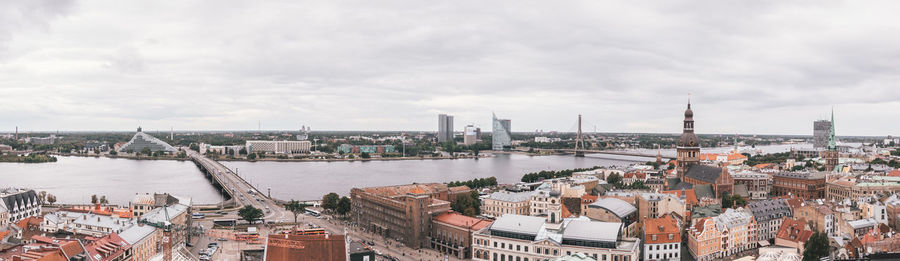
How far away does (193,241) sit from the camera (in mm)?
31375

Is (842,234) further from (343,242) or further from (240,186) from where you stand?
(240,186)

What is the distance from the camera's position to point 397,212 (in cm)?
3319

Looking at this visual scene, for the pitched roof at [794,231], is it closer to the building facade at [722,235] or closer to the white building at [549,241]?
the building facade at [722,235]

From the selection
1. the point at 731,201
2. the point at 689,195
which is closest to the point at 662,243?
the point at 689,195

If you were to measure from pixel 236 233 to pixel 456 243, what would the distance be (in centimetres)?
1191

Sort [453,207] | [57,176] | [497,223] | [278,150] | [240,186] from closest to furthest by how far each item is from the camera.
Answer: [497,223] < [453,207] < [240,186] < [57,176] < [278,150]

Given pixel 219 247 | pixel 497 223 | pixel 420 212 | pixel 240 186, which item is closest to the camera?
pixel 497 223

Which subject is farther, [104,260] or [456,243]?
[456,243]

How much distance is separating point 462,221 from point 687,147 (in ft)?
82.2

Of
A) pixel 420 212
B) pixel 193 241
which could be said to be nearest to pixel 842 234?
pixel 420 212

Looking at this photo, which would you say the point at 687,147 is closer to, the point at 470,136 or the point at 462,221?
the point at 462,221

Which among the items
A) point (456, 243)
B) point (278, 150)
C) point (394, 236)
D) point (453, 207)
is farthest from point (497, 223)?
point (278, 150)

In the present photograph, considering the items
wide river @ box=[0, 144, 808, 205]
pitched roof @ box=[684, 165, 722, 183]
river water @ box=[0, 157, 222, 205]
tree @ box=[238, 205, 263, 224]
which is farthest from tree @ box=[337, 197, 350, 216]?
pitched roof @ box=[684, 165, 722, 183]

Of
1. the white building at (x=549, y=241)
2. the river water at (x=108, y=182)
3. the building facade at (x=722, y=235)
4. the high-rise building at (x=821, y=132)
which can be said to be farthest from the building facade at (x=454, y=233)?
the high-rise building at (x=821, y=132)
